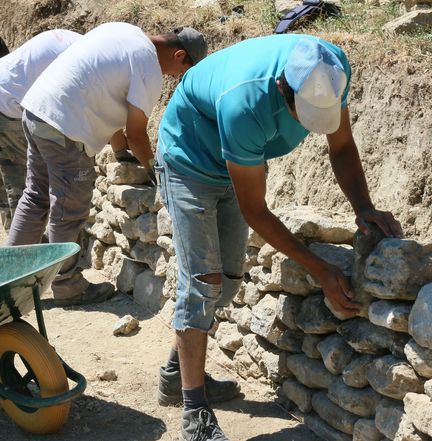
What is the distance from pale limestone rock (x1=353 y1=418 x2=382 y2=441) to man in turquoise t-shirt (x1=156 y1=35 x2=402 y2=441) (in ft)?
1.58

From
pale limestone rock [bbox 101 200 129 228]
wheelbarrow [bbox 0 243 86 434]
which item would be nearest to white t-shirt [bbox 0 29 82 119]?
pale limestone rock [bbox 101 200 129 228]

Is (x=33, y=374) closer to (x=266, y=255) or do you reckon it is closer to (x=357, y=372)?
(x=266, y=255)

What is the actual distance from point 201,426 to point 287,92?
158 cm

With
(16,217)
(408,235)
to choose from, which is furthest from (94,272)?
(408,235)

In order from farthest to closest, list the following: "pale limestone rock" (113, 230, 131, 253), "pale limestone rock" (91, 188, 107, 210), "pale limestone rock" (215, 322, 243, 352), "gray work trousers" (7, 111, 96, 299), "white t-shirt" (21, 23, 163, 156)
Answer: "pale limestone rock" (91, 188, 107, 210), "pale limestone rock" (113, 230, 131, 253), "gray work trousers" (7, 111, 96, 299), "white t-shirt" (21, 23, 163, 156), "pale limestone rock" (215, 322, 243, 352)

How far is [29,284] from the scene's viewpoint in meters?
4.07

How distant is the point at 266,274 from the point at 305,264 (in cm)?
86

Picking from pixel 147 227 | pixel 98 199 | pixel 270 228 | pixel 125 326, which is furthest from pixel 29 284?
pixel 98 199

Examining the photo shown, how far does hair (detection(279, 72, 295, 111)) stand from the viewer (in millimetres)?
3486

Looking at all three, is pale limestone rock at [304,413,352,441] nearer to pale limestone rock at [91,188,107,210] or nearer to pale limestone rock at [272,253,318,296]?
pale limestone rock at [272,253,318,296]

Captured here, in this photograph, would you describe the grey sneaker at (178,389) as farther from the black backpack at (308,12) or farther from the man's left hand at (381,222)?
the black backpack at (308,12)

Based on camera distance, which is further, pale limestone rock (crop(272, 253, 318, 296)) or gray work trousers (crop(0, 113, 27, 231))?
gray work trousers (crop(0, 113, 27, 231))

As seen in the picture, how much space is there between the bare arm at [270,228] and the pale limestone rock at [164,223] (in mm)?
1945

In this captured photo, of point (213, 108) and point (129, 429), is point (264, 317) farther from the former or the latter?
point (213, 108)
